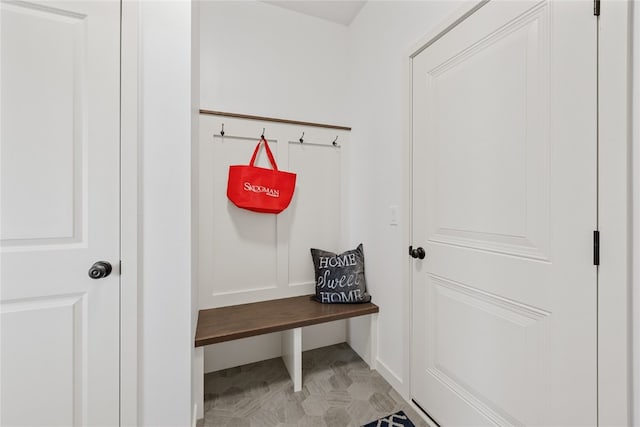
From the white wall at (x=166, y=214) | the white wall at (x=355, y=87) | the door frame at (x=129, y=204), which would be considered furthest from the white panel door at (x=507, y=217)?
the door frame at (x=129, y=204)

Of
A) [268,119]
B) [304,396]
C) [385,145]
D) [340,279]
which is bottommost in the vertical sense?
[304,396]

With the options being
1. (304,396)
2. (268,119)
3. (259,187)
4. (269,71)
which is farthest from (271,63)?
(304,396)

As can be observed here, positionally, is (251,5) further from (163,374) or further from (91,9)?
(163,374)

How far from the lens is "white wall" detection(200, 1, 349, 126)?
6.12 feet

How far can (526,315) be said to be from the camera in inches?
40.1

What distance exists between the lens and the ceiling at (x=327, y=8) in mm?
1989

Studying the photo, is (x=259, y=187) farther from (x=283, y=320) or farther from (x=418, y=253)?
(x=418, y=253)

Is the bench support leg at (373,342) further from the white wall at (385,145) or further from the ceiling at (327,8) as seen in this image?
the ceiling at (327,8)

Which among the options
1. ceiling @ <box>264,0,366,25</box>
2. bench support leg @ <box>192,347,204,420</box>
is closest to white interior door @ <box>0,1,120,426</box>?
bench support leg @ <box>192,347,204,420</box>

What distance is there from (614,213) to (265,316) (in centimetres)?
160

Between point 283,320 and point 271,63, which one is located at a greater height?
point 271,63

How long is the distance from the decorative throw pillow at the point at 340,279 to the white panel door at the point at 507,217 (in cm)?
44

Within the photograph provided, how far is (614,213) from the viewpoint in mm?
773

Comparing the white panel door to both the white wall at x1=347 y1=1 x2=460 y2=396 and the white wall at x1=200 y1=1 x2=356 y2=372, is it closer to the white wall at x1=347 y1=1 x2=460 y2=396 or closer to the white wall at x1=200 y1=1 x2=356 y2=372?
the white wall at x1=347 y1=1 x2=460 y2=396
